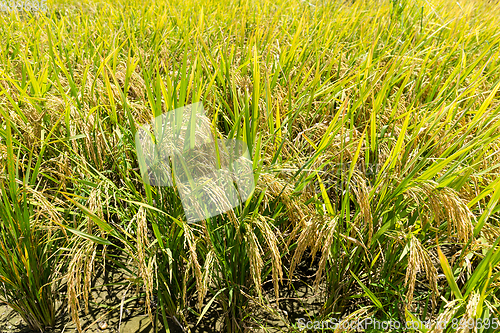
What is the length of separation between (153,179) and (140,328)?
64cm

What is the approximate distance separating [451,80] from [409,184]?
1.16 m

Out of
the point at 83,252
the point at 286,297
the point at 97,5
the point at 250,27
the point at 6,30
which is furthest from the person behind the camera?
the point at 97,5

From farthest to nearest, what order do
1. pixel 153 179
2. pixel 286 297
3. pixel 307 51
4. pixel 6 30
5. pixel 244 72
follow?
pixel 6 30 < pixel 307 51 < pixel 244 72 < pixel 286 297 < pixel 153 179

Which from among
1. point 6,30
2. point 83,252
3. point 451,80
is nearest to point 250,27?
point 451,80

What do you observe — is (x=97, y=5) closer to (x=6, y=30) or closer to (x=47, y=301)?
(x=6, y=30)

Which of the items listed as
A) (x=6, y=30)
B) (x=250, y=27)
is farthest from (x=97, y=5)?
(x=250, y=27)

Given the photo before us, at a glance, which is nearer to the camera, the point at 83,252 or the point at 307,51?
the point at 83,252

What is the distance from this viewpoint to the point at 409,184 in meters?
1.23

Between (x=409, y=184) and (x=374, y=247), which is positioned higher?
(x=409, y=184)

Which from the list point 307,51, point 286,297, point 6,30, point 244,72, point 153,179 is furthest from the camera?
point 6,30

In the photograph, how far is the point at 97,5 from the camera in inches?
161

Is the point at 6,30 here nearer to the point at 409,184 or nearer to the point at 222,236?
the point at 222,236

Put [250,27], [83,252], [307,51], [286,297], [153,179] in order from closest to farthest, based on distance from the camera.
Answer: [83,252] → [153,179] → [286,297] → [307,51] → [250,27]

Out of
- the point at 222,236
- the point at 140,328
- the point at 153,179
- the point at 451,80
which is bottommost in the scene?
the point at 140,328
